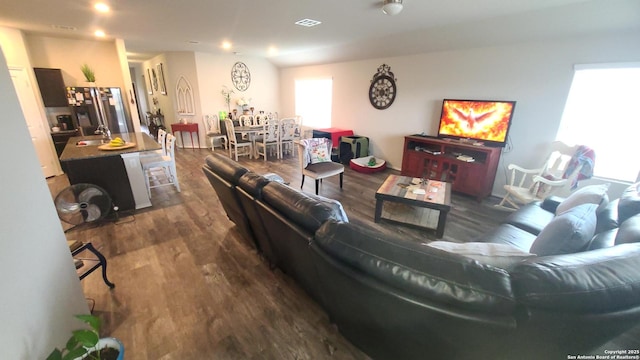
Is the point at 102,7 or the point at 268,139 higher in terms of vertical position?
the point at 102,7

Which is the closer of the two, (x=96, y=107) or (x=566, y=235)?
(x=566, y=235)

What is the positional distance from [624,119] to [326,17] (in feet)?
12.4

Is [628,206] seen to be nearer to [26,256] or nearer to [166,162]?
[26,256]

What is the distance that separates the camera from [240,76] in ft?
23.9

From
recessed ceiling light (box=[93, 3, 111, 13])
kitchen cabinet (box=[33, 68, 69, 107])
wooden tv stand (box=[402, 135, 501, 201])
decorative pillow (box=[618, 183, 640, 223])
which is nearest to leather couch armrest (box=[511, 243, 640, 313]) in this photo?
decorative pillow (box=[618, 183, 640, 223])

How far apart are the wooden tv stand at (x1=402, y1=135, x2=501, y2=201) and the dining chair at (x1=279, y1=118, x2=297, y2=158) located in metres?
2.84

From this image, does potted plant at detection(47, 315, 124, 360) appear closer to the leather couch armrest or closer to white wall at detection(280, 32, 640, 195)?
the leather couch armrest

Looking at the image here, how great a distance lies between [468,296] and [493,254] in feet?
1.67

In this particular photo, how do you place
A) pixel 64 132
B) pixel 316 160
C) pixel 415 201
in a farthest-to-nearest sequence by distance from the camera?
pixel 64 132
pixel 316 160
pixel 415 201

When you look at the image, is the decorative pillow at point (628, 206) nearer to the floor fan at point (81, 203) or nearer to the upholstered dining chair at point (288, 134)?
the floor fan at point (81, 203)

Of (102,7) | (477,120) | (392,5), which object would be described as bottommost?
(477,120)

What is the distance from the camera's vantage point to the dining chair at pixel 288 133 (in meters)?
5.95

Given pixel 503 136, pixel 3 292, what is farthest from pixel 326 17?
pixel 3 292

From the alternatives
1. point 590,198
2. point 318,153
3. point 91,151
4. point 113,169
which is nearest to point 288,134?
point 318,153
